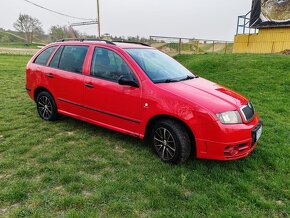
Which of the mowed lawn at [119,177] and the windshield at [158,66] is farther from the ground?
the windshield at [158,66]

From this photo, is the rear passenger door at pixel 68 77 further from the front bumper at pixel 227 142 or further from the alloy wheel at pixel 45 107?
the front bumper at pixel 227 142

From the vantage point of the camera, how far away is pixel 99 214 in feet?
9.24

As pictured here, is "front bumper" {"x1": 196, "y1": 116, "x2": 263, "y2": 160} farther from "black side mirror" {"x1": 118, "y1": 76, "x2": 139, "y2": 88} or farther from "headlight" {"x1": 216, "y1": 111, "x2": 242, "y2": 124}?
"black side mirror" {"x1": 118, "y1": 76, "x2": 139, "y2": 88}

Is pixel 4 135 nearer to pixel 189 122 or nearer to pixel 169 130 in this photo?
pixel 169 130

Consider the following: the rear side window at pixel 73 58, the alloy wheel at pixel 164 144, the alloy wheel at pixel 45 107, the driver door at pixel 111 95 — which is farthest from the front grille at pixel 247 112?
the alloy wheel at pixel 45 107

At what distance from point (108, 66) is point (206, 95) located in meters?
1.67

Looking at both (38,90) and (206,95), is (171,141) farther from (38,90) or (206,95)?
(38,90)

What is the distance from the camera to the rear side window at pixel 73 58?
192 inches

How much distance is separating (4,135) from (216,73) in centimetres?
852

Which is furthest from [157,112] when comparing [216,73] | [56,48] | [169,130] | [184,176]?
[216,73]

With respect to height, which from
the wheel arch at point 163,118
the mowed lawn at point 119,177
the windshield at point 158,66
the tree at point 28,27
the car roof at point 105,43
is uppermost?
the tree at point 28,27

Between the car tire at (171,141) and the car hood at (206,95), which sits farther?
the car tire at (171,141)

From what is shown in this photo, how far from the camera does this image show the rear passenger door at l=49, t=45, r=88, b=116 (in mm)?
4836

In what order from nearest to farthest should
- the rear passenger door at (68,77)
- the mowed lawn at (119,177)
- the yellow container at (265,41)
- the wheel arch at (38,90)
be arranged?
the mowed lawn at (119,177) < the rear passenger door at (68,77) < the wheel arch at (38,90) < the yellow container at (265,41)
